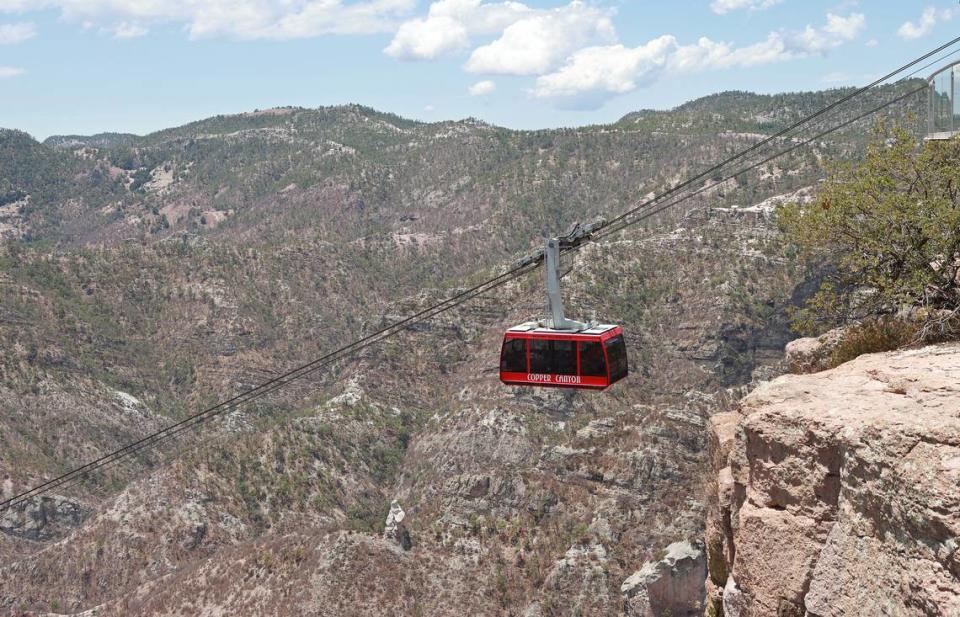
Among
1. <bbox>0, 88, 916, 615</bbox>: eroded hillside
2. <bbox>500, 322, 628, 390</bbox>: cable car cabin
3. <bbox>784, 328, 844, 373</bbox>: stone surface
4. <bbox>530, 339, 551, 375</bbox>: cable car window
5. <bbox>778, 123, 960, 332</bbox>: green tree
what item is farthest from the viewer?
<bbox>0, 88, 916, 615</bbox>: eroded hillside

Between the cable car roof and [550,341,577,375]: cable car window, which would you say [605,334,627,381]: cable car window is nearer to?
the cable car roof

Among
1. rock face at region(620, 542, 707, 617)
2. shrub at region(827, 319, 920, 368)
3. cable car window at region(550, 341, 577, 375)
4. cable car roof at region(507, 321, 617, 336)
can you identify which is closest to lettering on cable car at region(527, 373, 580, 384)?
cable car window at region(550, 341, 577, 375)

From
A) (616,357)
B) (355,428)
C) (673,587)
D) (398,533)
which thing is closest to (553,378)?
(616,357)

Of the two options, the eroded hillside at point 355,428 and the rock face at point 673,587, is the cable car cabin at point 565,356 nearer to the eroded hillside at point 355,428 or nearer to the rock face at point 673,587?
the rock face at point 673,587

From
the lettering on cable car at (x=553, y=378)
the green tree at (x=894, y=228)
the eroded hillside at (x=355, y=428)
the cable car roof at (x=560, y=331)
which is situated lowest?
the eroded hillside at (x=355, y=428)

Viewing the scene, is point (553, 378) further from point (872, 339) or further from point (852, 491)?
point (852, 491)

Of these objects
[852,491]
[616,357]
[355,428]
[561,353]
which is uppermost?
[852,491]

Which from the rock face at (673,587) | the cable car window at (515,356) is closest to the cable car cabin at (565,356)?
the cable car window at (515,356)
